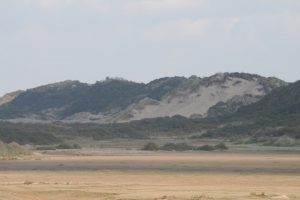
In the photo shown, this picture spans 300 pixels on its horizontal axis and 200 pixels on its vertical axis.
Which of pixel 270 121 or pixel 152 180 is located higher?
pixel 270 121

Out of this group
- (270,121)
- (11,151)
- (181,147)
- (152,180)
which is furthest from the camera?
(270,121)

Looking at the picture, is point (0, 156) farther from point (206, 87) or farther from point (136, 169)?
point (206, 87)

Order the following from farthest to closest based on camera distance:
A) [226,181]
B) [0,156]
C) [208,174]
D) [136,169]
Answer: [0,156], [136,169], [208,174], [226,181]

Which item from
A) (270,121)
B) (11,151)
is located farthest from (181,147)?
(270,121)

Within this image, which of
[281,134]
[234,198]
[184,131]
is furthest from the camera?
[184,131]

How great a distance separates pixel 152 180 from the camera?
4116 cm

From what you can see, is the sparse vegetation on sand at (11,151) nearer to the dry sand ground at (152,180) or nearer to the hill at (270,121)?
the dry sand ground at (152,180)

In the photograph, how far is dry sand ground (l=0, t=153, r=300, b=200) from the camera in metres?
32.0

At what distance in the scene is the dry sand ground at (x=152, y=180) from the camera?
105ft

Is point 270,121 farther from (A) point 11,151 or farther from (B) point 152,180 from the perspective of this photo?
(B) point 152,180

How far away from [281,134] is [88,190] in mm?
66473

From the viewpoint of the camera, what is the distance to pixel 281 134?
99.5 m

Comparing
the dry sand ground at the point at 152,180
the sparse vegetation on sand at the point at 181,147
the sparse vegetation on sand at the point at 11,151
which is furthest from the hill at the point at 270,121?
the dry sand ground at the point at 152,180

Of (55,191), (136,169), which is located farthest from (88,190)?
(136,169)
